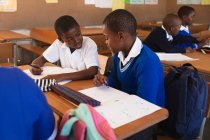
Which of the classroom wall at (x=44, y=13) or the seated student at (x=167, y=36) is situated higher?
the classroom wall at (x=44, y=13)

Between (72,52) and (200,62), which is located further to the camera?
(200,62)

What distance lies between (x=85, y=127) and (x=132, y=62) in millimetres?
727

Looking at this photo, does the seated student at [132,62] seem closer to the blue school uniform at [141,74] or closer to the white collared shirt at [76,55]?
the blue school uniform at [141,74]

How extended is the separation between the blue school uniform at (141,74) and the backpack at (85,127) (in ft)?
1.80

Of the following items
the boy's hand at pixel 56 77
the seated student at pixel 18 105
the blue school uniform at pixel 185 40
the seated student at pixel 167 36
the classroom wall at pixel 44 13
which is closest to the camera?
the seated student at pixel 18 105

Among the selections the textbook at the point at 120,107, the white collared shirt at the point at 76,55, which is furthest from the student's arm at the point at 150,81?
the white collared shirt at the point at 76,55

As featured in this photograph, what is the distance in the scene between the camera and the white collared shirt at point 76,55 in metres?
1.83

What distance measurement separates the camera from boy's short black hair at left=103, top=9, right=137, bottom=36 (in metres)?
1.43

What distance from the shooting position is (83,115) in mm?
800

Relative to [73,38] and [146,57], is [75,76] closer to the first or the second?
[73,38]

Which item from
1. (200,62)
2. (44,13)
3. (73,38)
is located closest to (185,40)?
(200,62)

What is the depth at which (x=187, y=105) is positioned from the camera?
1.34 m

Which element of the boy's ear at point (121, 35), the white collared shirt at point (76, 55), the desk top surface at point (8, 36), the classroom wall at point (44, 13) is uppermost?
the classroom wall at point (44, 13)

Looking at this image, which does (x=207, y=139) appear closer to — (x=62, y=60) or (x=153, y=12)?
(x=62, y=60)
